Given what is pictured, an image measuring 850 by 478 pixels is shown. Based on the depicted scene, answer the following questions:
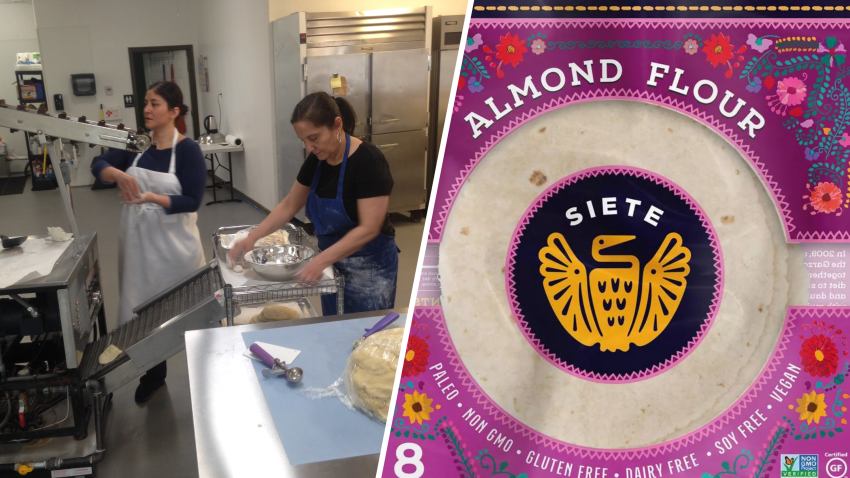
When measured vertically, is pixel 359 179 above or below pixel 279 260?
above

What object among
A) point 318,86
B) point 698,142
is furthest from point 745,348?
point 318,86

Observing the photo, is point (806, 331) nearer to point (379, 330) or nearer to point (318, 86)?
point (379, 330)

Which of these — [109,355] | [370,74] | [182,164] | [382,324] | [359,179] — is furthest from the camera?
[370,74]

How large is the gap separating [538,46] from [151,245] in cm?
283

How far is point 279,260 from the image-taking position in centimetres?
265

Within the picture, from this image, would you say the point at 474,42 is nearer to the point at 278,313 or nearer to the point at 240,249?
the point at 278,313

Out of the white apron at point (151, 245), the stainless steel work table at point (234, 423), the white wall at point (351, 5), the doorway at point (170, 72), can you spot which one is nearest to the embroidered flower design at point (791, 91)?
the stainless steel work table at point (234, 423)

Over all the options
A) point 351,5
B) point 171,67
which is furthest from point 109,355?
point 171,67

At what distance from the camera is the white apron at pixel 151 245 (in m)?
2.96

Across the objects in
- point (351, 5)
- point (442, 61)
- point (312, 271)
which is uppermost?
point (351, 5)

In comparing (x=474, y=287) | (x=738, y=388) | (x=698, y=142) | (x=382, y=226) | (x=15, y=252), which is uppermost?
(x=698, y=142)

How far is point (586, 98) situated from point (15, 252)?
281 cm

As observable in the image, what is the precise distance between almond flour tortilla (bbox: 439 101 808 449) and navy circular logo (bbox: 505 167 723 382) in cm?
1

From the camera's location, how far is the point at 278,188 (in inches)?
264
